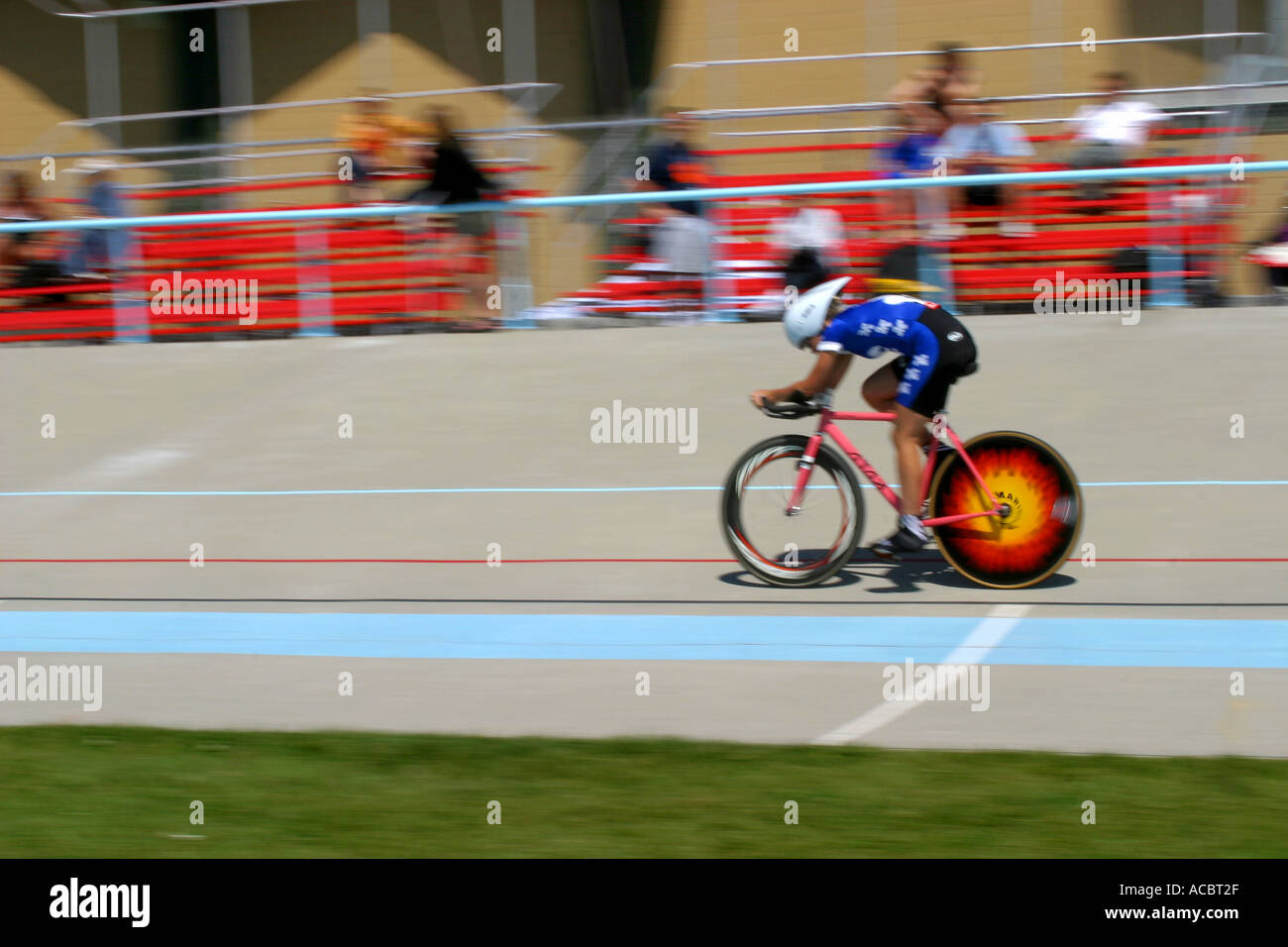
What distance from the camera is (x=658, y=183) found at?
12445mm

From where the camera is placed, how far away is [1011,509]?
7184 millimetres

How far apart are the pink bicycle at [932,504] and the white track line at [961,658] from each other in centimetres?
32

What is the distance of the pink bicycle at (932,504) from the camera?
716cm

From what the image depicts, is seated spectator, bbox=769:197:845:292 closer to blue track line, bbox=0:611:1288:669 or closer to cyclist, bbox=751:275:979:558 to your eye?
cyclist, bbox=751:275:979:558

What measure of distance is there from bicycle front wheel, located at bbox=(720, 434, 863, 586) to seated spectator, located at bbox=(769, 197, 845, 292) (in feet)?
12.7

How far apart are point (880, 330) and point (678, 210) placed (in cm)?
484

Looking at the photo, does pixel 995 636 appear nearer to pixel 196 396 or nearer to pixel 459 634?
pixel 459 634

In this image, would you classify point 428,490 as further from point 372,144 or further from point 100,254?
point 100,254

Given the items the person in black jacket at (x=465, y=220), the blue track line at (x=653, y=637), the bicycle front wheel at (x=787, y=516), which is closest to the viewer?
the blue track line at (x=653, y=637)

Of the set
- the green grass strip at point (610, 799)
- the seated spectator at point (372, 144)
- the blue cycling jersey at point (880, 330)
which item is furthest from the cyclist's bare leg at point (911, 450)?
the seated spectator at point (372, 144)

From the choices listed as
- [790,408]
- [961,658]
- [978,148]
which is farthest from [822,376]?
[978,148]

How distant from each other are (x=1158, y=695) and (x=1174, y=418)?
14.4ft

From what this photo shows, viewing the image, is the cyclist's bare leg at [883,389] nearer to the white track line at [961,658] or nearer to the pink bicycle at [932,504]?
the pink bicycle at [932,504]

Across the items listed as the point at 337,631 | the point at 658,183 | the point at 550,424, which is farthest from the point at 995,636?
the point at 658,183
